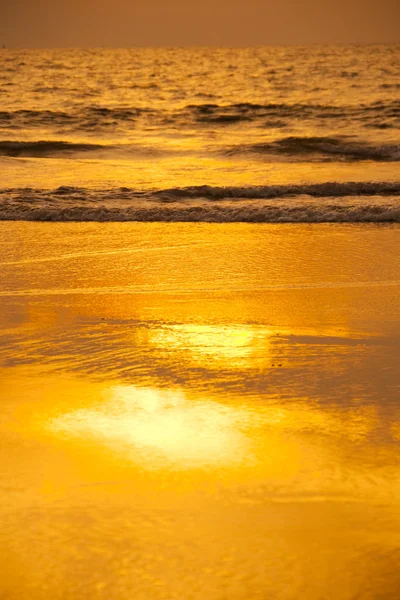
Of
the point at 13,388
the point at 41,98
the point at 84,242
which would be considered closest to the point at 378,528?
the point at 13,388

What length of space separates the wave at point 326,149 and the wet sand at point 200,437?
1134 centimetres

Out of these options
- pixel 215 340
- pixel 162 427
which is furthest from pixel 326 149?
pixel 162 427

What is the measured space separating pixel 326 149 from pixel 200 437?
1590 cm

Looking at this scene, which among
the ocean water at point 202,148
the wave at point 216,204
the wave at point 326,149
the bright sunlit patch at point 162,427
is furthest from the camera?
the wave at point 326,149

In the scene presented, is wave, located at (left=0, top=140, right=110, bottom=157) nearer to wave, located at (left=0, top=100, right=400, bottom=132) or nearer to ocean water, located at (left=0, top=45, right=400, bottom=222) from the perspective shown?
ocean water, located at (left=0, top=45, right=400, bottom=222)

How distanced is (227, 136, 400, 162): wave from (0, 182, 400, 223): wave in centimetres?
521

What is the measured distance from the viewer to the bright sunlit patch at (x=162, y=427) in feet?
11.2

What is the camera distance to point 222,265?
7539mm

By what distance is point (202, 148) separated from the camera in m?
19.2

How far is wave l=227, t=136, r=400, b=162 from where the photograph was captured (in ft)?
58.5

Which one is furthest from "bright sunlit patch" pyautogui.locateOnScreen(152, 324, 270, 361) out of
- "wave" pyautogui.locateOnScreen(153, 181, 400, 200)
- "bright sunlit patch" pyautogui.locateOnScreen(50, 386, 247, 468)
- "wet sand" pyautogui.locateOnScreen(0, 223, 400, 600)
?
"wave" pyautogui.locateOnScreen(153, 181, 400, 200)

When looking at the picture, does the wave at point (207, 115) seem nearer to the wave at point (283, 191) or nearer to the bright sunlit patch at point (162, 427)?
the wave at point (283, 191)

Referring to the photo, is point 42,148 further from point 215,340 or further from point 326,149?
point 215,340

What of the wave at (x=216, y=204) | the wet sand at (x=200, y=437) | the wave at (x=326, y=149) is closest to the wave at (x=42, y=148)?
the wave at (x=326, y=149)
